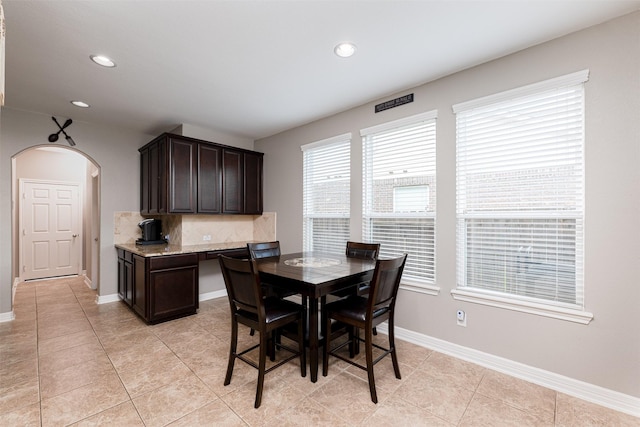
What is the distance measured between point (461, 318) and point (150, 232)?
438cm

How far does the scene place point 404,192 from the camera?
3.12m

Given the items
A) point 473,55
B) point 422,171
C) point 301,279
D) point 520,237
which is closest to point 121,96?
point 301,279

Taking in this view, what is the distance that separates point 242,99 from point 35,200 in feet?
17.5

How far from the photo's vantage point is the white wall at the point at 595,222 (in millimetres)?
1932

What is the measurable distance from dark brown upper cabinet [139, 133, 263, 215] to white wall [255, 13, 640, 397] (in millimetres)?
3105

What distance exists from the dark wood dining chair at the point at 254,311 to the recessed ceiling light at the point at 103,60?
2.00 meters

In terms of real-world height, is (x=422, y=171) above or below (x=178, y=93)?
below

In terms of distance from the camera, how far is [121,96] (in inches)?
126

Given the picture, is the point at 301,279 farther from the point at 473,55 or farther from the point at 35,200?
the point at 35,200

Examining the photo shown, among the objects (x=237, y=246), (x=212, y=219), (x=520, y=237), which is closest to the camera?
(x=520, y=237)

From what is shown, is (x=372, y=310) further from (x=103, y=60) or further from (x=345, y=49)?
(x=103, y=60)

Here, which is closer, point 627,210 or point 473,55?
point 627,210

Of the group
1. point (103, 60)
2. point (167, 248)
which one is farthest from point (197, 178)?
point (103, 60)

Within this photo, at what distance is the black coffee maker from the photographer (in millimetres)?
4297
